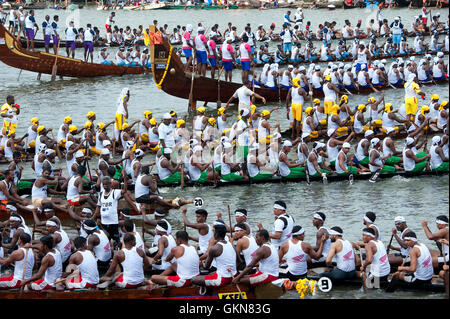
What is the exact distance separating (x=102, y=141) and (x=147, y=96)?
9.13 meters

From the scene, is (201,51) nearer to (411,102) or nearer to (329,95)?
(329,95)

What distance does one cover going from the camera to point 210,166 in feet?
61.3

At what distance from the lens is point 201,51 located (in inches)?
1047

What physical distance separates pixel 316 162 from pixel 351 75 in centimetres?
917

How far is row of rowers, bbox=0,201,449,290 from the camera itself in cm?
1223

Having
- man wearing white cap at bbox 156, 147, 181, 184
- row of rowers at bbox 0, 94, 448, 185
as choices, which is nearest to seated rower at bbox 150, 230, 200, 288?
row of rowers at bbox 0, 94, 448, 185

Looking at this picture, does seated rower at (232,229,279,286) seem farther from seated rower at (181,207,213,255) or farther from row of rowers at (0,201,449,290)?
seated rower at (181,207,213,255)

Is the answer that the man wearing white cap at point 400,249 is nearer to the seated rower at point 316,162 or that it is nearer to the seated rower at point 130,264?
the seated rower at point 130,264

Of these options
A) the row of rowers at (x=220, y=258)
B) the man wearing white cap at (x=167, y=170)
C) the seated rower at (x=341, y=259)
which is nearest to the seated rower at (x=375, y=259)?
the row of rowers at (x=220, y=258)

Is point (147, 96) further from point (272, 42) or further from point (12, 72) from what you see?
point (272, 42)

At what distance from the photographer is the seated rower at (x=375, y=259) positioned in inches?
487

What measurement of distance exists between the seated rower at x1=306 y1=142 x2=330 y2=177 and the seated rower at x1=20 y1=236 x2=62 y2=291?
24.3ft

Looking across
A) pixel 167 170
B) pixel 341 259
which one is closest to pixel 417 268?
pixel 341 259
